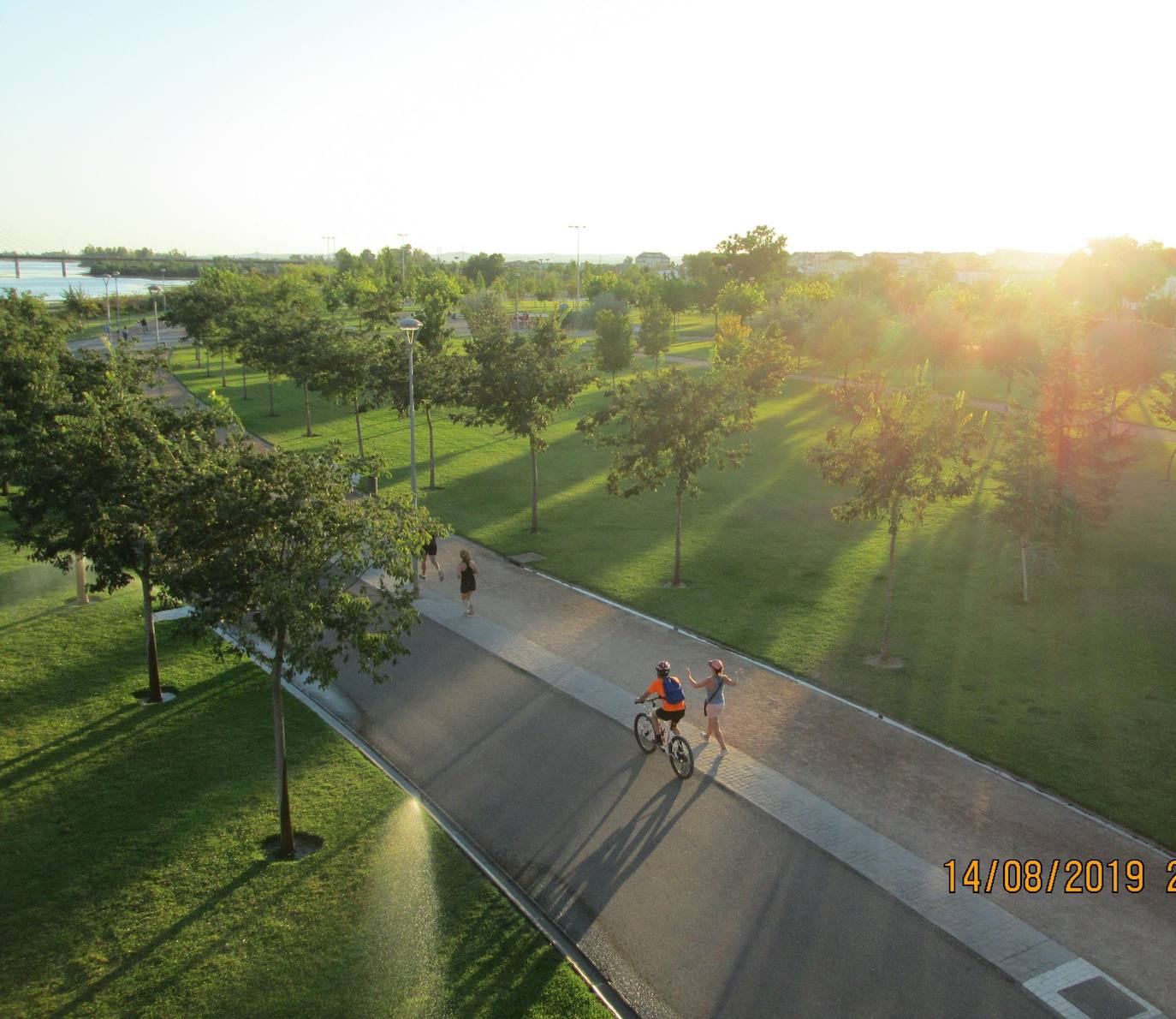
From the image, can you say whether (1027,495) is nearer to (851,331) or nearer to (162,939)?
(162,939)

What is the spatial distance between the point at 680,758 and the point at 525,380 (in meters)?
13.2

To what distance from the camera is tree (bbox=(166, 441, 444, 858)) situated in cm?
949

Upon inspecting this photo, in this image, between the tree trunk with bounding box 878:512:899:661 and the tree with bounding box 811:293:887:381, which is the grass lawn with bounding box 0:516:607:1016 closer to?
the tree trunk with bounding box 878:512:899:661

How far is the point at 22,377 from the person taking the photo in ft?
65.4

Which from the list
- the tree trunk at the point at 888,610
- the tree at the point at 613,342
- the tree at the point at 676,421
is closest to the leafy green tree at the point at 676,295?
the tree at the point at 613,342

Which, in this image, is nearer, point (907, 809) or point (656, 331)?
point (907, 809)

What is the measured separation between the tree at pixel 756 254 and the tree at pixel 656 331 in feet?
120

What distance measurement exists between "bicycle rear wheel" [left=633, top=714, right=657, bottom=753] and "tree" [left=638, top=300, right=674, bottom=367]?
43.0 meters

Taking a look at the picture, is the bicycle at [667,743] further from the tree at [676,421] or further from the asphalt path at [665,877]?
the tree at [676,421]

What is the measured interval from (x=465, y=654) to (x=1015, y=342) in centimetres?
3189

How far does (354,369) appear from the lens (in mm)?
28688

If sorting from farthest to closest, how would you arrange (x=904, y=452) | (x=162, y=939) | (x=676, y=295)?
(x=676, y=295) → (x=904, y=452) → (x=162, y=939)

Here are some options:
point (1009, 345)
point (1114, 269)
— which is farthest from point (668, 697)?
point (1114, 269)

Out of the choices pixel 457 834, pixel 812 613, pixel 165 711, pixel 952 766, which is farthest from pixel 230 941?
pixel 812 613
